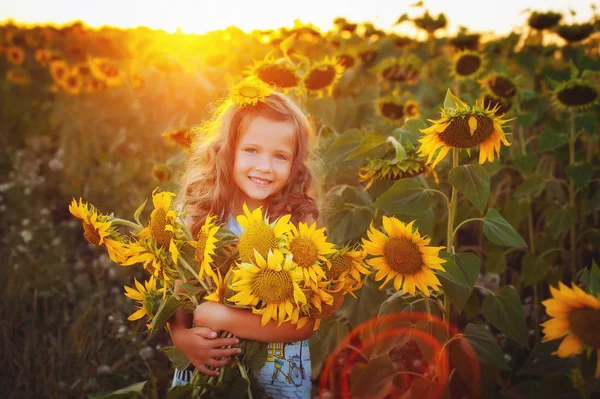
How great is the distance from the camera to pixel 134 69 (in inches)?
165

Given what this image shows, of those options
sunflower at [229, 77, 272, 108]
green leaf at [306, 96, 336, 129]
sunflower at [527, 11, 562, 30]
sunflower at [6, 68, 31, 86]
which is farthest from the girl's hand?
sunflower at [6, 68, 31, 86]

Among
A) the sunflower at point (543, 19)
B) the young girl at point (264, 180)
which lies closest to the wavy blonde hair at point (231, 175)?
the young girl at point (264, 180)

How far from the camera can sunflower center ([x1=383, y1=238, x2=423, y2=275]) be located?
1.24 m

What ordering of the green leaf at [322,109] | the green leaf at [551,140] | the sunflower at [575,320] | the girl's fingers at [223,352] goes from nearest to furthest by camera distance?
the sunflower at [575,320] → the girl's fingers at [223,352] → the green leaf at [322,109] → the green leaf at [551,140]

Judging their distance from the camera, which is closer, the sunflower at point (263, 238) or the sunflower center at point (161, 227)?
the sunflower at point (263, 238)

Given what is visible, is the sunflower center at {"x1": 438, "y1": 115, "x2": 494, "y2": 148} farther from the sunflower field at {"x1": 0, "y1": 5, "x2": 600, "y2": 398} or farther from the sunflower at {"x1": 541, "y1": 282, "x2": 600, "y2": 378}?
the sunflower at {"x1": 541, "y1": 282, "x2": 600, "y2": 378}

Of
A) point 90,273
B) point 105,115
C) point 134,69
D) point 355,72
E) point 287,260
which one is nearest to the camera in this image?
point 287,260

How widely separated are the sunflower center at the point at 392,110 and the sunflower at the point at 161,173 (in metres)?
0.90

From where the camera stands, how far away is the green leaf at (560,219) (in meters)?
2.06

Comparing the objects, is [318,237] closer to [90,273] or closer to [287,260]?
[287,260]

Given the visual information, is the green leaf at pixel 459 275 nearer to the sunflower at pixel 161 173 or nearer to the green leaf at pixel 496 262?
the green leaf at pixel 496 262

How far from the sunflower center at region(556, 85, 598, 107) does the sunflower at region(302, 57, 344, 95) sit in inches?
31.2

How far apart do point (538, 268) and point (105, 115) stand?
11.9ft

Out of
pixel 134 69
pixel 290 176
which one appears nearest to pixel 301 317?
pixel 290 176
